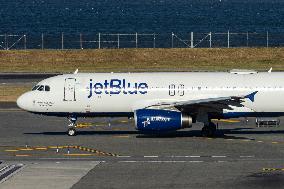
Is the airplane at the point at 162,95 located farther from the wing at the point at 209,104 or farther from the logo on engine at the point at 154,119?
the logo on engine at the point at 154,119

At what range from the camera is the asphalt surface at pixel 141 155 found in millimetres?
46562

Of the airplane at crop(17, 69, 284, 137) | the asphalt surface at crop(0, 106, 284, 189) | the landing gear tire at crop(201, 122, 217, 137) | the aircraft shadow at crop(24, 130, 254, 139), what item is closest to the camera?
the asphalt surface at crop(0, 106, 284, 189)

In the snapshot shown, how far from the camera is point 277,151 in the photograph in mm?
54906

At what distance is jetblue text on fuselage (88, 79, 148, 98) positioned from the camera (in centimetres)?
6019

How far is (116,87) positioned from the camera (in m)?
60.4

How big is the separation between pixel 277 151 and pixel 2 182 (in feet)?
57.1

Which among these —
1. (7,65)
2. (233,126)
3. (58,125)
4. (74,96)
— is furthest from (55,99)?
(7,65)

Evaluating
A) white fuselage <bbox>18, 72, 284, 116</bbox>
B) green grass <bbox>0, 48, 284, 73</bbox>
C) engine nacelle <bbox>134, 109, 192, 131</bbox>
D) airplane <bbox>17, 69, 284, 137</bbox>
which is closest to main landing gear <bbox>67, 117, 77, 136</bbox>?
airplane <bbox>17, 69, 284, 137</bbox>

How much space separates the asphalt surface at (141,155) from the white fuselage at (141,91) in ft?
6.63

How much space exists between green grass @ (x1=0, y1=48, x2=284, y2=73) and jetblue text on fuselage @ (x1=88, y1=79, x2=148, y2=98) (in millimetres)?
40175

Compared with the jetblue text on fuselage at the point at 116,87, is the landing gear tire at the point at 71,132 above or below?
below

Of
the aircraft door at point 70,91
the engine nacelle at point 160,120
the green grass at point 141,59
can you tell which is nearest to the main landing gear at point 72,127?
the aircraft door at point 70,91

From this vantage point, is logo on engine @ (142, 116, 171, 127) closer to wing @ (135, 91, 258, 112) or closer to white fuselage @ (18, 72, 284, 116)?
wing @ (135, 91, 258, 112)

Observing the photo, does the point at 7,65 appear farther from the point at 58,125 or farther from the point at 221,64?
the point at 58,125
